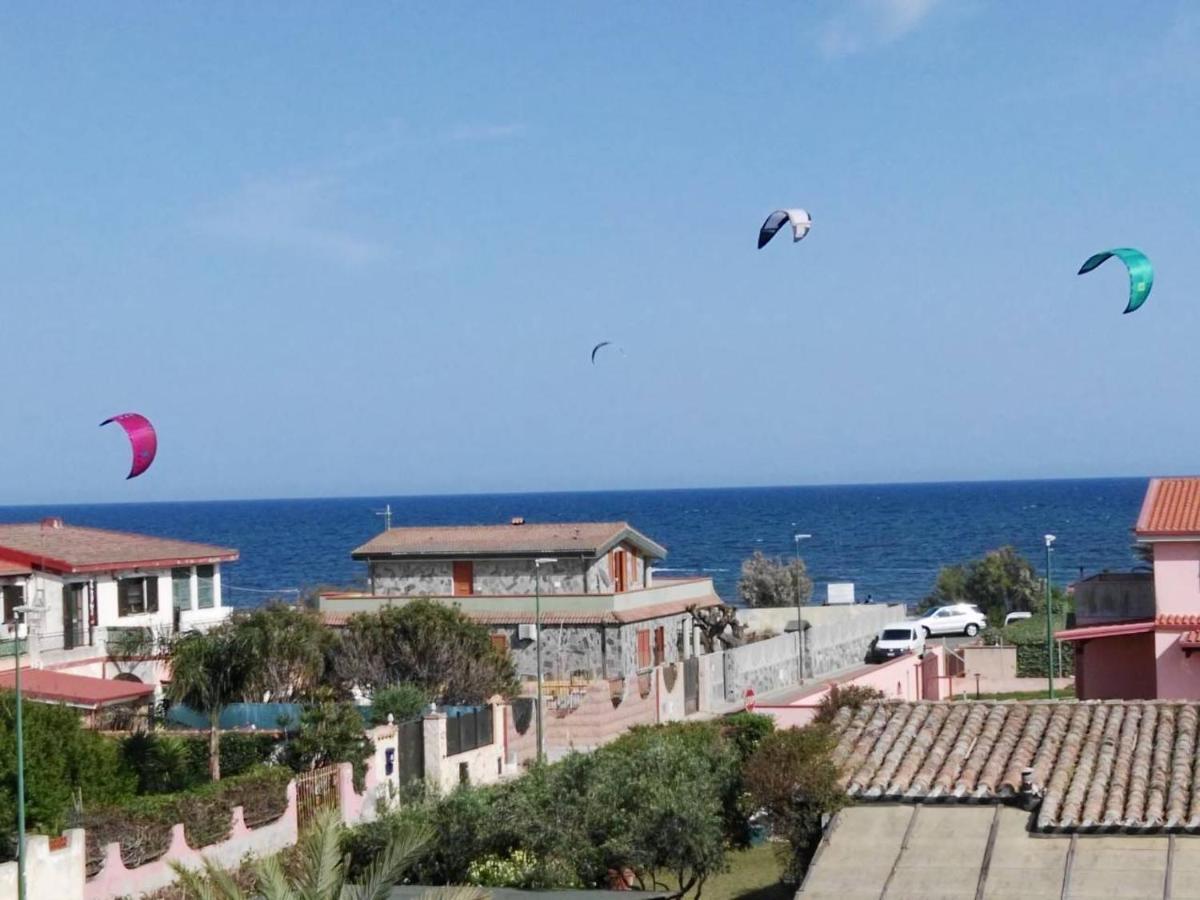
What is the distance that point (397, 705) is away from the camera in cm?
3556

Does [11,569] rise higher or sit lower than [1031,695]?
higher

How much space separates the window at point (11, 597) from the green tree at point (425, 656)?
721 centimetres

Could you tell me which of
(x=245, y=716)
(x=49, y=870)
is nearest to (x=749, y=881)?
(x=49, y=870)

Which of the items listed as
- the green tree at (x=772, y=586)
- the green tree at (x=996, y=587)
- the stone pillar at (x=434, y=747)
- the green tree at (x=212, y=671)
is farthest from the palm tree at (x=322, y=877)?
the green tree at (x=996, y=587)

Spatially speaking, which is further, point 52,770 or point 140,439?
point 140,439

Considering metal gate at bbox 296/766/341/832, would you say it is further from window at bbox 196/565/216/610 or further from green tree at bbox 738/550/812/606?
green tree at bbox 738/550/812/606

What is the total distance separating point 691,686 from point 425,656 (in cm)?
716

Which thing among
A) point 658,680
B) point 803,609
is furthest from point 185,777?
point 803,609

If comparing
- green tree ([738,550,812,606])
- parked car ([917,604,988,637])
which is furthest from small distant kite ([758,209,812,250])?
green tree ([738,550,812,606])

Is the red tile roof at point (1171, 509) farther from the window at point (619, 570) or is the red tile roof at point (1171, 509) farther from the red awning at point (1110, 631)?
the window at point (619, 570)

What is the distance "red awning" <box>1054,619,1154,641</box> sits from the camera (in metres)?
36.6

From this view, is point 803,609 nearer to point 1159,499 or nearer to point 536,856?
point 1159,499

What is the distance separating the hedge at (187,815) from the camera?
79.0 feet

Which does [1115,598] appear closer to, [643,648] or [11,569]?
[643,648]
